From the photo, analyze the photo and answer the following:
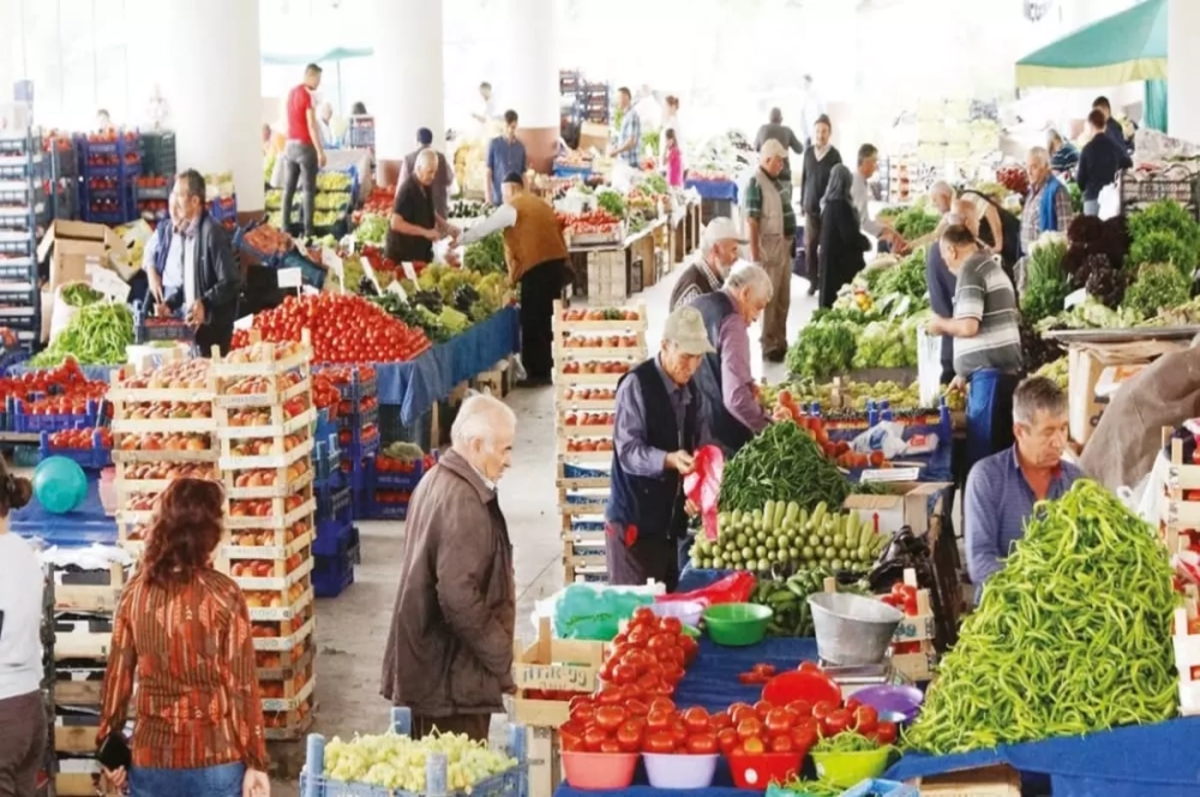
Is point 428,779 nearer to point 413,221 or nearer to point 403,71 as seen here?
point 413,221

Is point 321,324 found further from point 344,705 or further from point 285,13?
point 285,13

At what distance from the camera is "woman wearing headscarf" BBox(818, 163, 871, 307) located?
57.9 ft

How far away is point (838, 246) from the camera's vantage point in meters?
17.8

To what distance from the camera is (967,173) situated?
1058 inches

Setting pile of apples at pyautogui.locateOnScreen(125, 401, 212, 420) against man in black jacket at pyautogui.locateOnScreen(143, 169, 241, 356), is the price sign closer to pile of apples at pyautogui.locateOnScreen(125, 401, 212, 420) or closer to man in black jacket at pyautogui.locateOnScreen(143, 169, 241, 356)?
man in black jacket at pyautogui.locateOnScreen(143, 169, 241, 356)

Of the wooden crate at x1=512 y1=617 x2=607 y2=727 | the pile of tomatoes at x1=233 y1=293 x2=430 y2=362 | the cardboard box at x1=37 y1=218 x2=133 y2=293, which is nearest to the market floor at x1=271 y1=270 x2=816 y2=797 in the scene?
the wooden crate at x1=512 y1=617 x2=607 y2=727

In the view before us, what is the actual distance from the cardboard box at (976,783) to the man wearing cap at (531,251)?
11.5 meters

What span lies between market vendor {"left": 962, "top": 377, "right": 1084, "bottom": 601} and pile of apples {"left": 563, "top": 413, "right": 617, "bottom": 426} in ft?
13.7

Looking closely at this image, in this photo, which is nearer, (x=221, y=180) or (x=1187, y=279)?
(x=1187, y=279)

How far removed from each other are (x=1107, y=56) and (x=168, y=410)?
502 inches

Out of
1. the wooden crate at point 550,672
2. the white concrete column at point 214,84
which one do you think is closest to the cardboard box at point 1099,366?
the wooden crate at point 550,672

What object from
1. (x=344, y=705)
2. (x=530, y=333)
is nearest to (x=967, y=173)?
(x=530, y=333)

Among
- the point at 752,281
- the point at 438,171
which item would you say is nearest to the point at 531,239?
the point at 438,171

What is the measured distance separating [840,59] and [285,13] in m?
10.6
